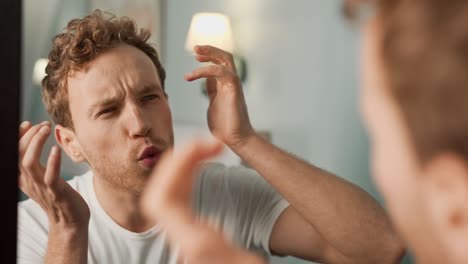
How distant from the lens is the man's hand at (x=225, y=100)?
2.30ft

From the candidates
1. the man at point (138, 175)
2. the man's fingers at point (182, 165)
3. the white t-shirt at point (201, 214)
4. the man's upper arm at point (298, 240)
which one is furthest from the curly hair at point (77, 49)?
the man's fingers at point (182, 165)

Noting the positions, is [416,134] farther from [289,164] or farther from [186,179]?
[289,164]

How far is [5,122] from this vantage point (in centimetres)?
39

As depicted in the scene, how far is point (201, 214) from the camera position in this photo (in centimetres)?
77

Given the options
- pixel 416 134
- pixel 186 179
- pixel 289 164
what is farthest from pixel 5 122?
pixel 289 164

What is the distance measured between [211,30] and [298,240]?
33cm

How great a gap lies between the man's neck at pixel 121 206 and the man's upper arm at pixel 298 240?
0.56ft

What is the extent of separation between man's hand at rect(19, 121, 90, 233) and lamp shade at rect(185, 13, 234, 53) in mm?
340

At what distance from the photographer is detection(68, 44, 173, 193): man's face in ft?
2.26

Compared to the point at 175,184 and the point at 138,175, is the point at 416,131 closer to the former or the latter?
the point at 175,184

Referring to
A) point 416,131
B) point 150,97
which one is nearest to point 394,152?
point 416,131

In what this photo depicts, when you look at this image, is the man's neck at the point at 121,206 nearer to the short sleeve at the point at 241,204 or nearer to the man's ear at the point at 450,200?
the short sleeve at the point at 241,204

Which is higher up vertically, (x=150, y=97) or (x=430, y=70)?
(x=430, y=70)

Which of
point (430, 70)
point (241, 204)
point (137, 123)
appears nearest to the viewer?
point (430, 70)
